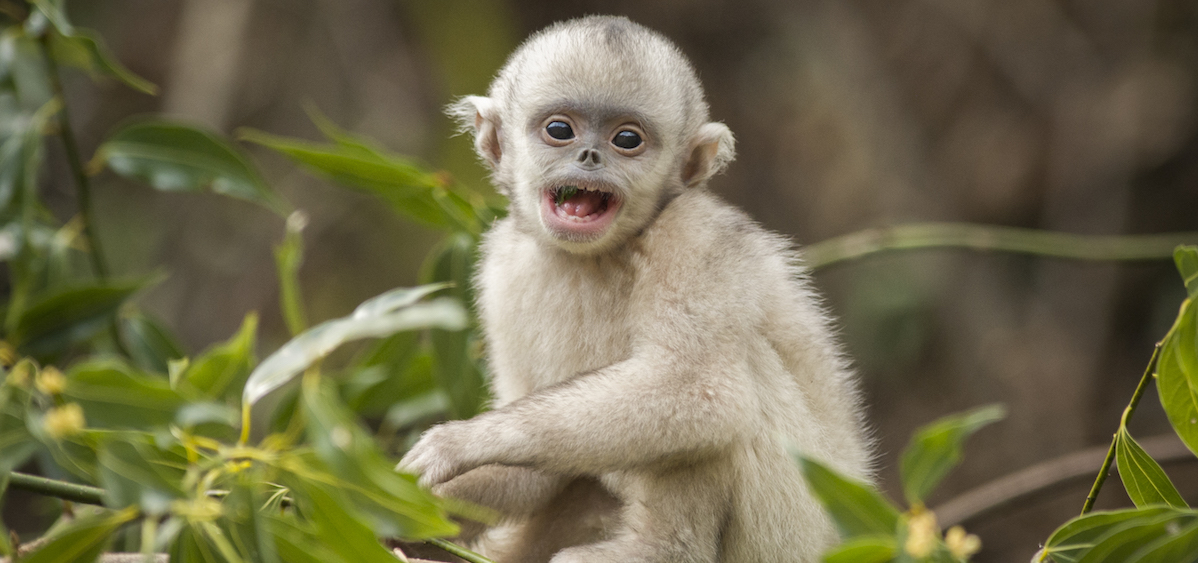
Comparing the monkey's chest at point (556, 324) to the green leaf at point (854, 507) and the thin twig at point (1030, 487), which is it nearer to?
the green leaf at point (854, 507)

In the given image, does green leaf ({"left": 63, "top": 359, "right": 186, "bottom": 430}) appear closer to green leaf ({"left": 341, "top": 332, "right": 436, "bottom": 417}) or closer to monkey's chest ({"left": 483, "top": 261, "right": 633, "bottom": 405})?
monkey's chest ({"left": 483, "top": 261, "right": 633, "bottom": 405})

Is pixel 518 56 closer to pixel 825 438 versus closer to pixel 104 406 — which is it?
pixel 825 438

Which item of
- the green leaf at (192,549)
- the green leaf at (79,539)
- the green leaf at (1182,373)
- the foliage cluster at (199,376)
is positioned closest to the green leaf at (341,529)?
the foliage cluster at (199,376)

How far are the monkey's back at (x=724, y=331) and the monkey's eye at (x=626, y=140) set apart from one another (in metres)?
0.23

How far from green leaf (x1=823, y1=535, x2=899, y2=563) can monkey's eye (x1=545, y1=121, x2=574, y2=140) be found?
186 cm

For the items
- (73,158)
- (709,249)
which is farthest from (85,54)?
(709,249)

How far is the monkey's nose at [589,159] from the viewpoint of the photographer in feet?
10.2

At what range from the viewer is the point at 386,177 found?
3.51 meters

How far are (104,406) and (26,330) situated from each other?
4.81 feet

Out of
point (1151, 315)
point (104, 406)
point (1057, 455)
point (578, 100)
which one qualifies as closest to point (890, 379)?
point (1057, 455)

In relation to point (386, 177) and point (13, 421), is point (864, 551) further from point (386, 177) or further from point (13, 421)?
point (386, 177)

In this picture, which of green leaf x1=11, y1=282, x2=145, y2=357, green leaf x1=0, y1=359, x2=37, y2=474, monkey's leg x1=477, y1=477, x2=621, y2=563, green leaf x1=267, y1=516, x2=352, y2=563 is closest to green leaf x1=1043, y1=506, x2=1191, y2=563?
monkey's leg x1=477, y1=477, x2=621, y2=563

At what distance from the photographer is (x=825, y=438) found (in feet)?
10.2

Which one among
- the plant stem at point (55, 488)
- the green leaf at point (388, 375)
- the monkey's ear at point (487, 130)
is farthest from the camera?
Result: the green leaf at point (388, 375)
